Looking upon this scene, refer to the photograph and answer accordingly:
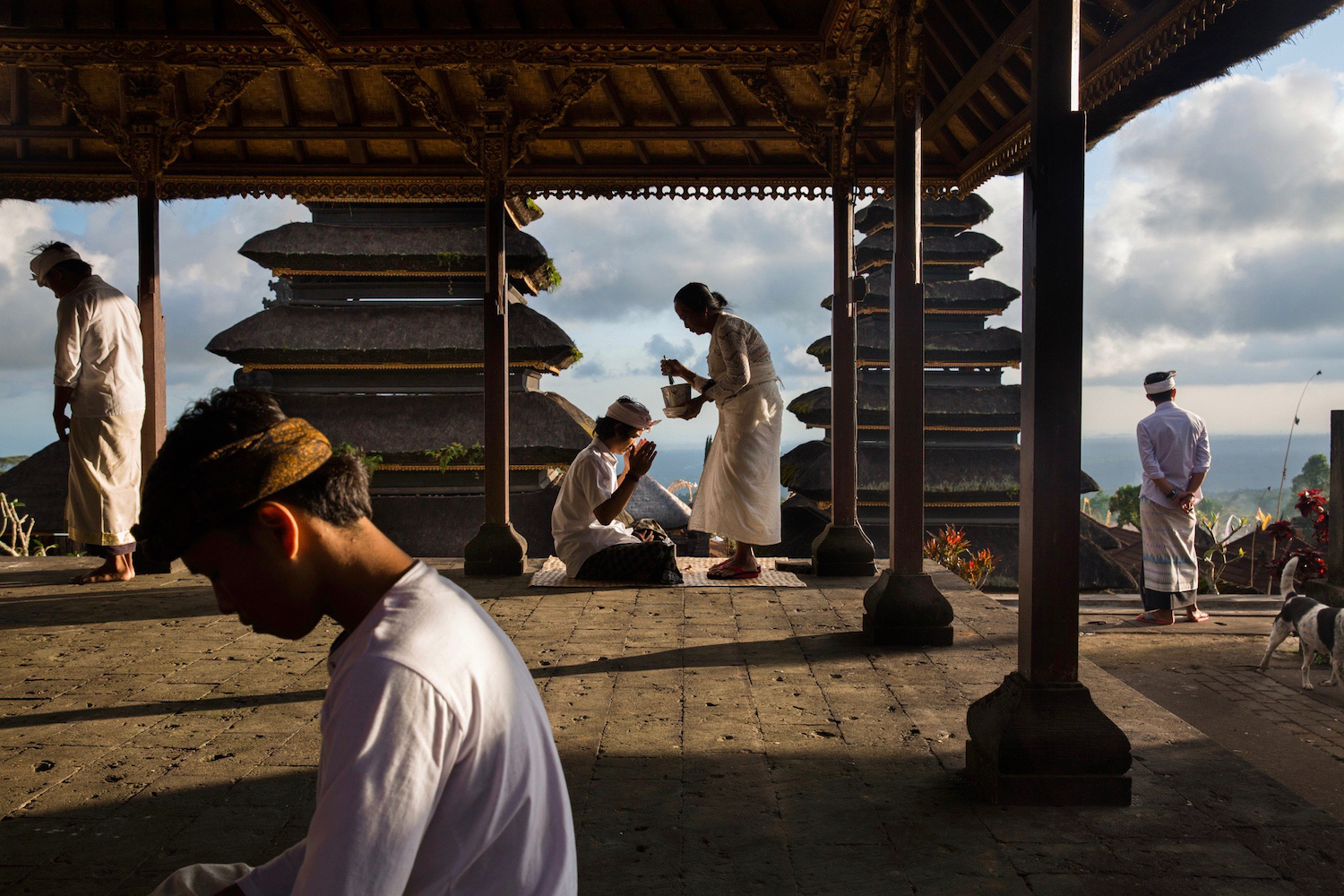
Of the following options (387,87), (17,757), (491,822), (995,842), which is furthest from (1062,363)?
(387,87)

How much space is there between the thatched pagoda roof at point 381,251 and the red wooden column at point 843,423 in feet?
27.6

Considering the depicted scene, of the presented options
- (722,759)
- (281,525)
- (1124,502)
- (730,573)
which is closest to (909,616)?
(722,759)

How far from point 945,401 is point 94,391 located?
1394 cm

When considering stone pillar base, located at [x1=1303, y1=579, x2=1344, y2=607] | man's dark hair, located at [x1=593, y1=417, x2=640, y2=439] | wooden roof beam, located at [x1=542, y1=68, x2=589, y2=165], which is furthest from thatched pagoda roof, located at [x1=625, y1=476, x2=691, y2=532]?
stone pillar base, located at [x1=1303, y1=579, x2=1344, y2=607]

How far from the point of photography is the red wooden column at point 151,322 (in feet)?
25.7

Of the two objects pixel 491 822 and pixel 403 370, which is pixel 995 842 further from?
pixel 403 370

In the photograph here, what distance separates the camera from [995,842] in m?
2.82

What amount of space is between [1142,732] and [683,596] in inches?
138

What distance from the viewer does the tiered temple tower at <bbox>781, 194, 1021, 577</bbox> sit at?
16891 millimetres

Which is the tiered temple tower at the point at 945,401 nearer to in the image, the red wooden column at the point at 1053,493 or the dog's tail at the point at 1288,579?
the dog's tail at the point at 1288,579

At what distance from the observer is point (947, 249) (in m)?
18.1

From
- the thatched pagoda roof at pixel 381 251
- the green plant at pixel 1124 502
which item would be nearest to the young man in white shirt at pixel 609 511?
the thatched pagoda roof at pixel 381 251

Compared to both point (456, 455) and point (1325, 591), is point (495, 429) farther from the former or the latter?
point (456, 455)

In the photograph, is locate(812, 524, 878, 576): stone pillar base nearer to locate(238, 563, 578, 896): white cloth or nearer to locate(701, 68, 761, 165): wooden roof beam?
locate(701, 68, 761, 165): wooden roof beam
